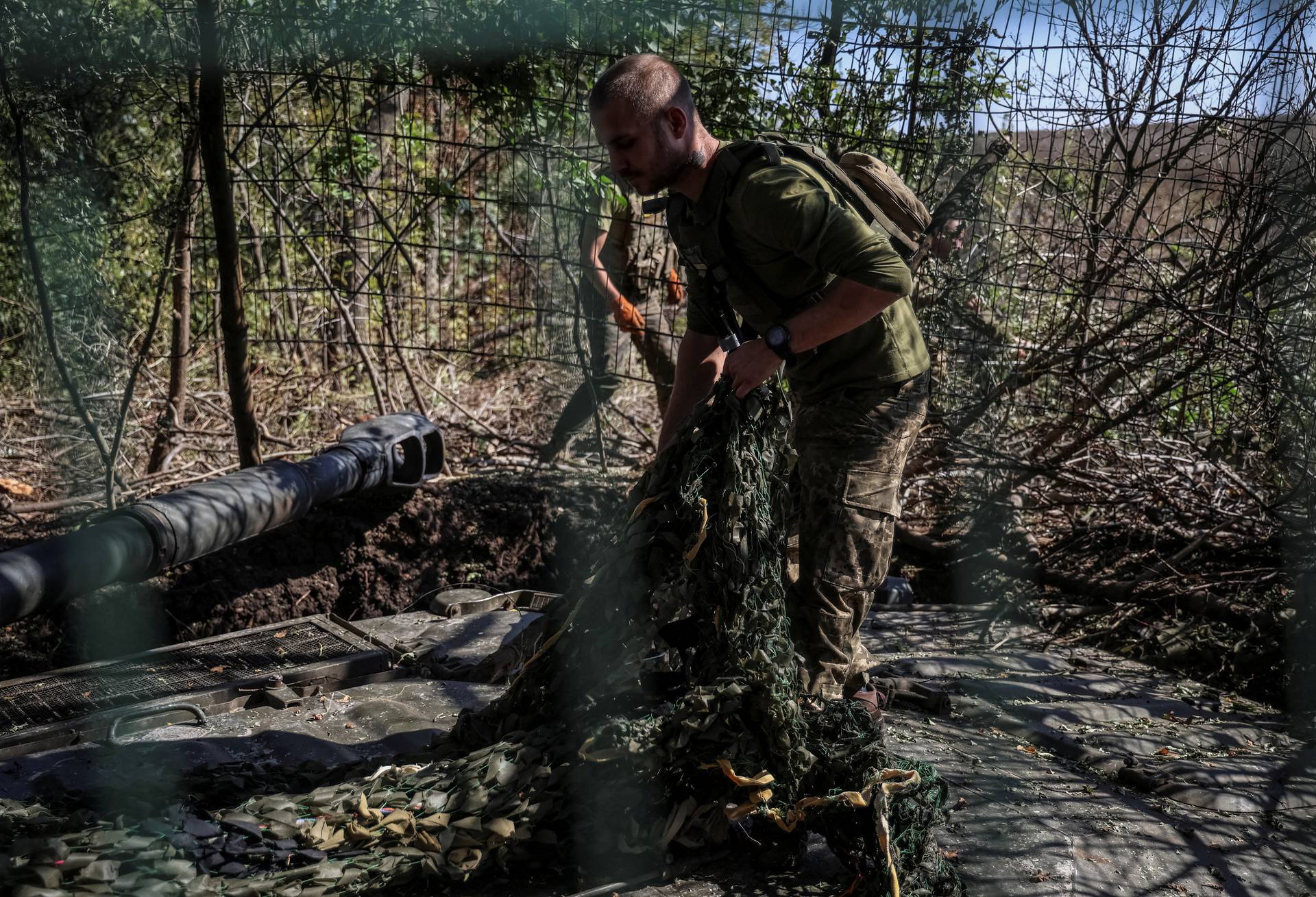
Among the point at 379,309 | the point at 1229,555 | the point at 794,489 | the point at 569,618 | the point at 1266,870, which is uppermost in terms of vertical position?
the point at 379,309

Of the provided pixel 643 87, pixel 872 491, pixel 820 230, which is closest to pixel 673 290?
pixel 872 491

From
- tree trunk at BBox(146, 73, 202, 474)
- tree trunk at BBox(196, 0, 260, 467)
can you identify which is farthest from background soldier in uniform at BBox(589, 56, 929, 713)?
tree trunk at BBox(146, 73, 202, 474)

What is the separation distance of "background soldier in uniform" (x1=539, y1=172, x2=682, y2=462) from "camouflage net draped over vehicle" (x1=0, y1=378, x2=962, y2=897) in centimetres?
305

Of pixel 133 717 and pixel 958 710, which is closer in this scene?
pixel 133 717

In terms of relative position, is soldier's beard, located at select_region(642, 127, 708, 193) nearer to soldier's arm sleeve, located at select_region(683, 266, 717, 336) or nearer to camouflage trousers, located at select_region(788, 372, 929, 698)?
soldier's arm sleeve, located at select_region(683, 266, 717, 336)

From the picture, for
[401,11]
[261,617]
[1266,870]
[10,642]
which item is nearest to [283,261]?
[401,11]

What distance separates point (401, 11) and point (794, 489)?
330 centimetres

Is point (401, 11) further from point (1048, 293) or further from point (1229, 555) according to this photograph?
point (1229, 555)

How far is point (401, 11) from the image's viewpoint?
5004 mm

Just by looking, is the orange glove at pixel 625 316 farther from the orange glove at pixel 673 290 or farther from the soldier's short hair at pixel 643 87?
the soldier's short hair at pixel 643 87

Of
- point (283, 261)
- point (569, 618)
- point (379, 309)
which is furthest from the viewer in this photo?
point (379, 309)

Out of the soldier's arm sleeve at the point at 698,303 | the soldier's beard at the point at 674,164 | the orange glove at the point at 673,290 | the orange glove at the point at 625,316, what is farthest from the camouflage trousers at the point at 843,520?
the orange glove at the point at 673,290

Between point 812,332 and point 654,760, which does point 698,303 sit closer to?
point 812,332

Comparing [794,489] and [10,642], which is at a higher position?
[794,489]
